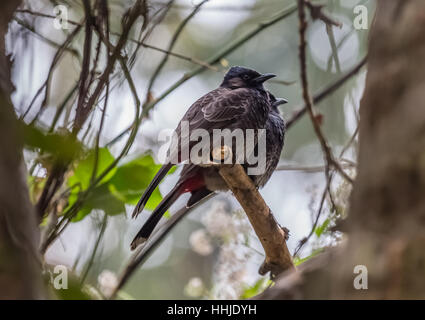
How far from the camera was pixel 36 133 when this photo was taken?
3.05 feet

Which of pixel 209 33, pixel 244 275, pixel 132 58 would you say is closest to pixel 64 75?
pixel 132 58

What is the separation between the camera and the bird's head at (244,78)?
10.1 feet

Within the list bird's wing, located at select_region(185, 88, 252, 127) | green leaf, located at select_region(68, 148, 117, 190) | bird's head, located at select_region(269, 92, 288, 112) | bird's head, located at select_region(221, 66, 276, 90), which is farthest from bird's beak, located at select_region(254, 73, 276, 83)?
green leaf, located at select_region(68, 148, 117, 190)

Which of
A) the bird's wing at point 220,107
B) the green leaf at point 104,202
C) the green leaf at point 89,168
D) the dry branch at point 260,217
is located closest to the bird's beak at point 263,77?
the bird's wing at point 220,107

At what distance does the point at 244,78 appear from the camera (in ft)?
10.3

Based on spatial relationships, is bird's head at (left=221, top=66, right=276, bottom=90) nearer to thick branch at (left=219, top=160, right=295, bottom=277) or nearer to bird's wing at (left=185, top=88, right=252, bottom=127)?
bird's wing at (left=185, top=88, right=252, bottom=127)

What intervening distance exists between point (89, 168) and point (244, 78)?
59.0 inches

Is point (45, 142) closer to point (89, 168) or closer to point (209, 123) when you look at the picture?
point (89, 168)

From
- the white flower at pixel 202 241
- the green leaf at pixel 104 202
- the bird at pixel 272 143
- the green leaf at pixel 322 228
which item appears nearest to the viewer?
the green leaf at pixel 104 202

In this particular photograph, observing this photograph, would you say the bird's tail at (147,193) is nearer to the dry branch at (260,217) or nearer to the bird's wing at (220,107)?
the dry branch at (260,217)

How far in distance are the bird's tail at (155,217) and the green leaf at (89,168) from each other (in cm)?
52

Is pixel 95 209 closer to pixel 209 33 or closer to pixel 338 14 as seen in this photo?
pixel 338 14

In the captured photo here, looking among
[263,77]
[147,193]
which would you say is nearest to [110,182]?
[147,193]

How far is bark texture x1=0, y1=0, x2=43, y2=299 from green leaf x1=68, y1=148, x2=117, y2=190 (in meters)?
0.97
